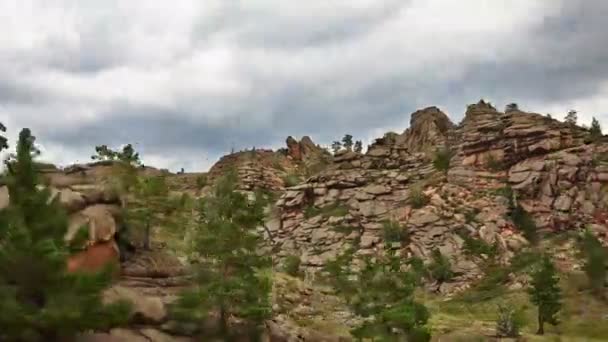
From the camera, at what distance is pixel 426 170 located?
122062 mm

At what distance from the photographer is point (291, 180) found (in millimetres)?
137500

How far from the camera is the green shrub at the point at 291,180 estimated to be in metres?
137

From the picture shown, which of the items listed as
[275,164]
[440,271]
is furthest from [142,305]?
[275,164]

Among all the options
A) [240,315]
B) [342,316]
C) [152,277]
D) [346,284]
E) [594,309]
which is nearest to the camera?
[240,315]

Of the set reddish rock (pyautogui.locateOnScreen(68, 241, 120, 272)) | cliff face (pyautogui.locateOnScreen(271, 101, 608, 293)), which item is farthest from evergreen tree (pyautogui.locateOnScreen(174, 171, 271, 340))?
cliff face (pyautogui.locateOnScreen(271, 101, 608, 293))

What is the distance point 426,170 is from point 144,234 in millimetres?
84751

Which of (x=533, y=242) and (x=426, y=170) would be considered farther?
(x=426, y=170)

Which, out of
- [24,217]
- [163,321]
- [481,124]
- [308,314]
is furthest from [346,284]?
[481,124]

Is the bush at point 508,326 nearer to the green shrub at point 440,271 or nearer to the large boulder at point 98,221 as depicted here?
the green shrub at point 440,271

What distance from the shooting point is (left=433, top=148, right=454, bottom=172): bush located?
120 meters

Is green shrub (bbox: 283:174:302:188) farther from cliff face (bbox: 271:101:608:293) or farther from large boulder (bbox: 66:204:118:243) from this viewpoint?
large boulder (bbox: 66:204:118:243)

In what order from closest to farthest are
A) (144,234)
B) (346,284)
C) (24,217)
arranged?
(24,217), (144,234), (346,284)

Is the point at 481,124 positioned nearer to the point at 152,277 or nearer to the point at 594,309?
the point at 594,309

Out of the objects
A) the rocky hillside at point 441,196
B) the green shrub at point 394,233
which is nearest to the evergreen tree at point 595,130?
the rocky hillside at point 441,196
